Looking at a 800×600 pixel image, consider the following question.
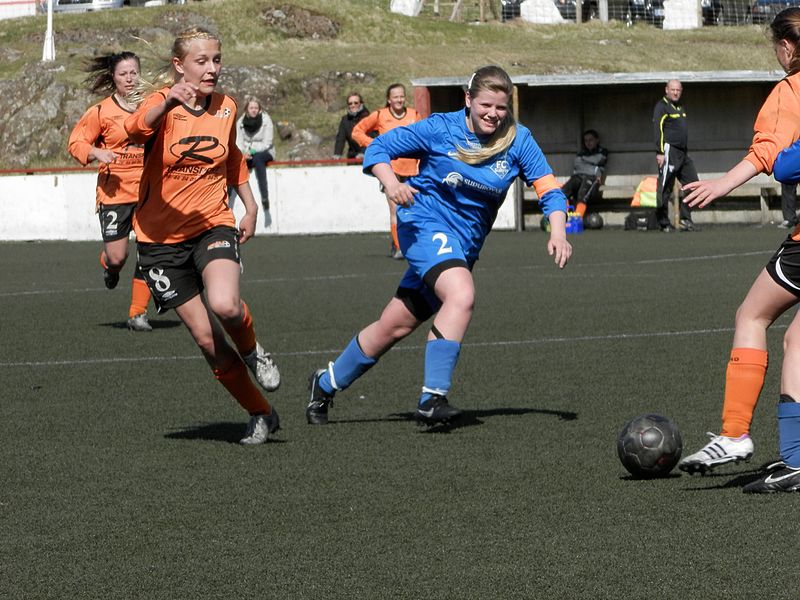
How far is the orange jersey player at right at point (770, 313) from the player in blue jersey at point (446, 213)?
147 centimetres

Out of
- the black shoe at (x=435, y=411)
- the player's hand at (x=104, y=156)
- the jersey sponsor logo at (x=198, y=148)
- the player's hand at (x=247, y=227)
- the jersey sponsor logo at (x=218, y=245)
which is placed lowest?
the black shoe at (x=435, y=411)

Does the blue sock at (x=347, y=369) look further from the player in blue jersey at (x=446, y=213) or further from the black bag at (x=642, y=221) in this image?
the black bag at (x=642, y=221)

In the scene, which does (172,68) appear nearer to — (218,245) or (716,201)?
(218,245)

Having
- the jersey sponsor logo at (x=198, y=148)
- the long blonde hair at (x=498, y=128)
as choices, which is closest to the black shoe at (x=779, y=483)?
the long blonde hair at (x=498, y=128)

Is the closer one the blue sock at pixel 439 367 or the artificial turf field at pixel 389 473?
the artificial turf field at pixel 389 473

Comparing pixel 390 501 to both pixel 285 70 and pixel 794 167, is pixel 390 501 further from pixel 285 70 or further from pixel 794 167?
pixel 285 70

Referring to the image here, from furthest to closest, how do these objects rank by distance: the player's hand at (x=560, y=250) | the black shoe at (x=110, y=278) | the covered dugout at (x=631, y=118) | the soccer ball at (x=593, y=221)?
the covered dugout at (x=631, y=118), the soccer ball at (x=593, y=221), the black shoe at (x=110, y=278), the player's hand at (x=560, y=250)

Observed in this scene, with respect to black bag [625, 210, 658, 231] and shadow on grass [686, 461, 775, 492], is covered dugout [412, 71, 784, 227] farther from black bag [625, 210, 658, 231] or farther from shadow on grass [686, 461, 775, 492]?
shadow on grass [686, 461, 775, 492]

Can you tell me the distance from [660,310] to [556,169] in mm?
14609

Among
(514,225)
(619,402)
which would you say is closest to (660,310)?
(619,402)

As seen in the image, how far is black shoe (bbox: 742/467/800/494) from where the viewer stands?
5.63 m

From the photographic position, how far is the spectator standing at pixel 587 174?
25.2 m

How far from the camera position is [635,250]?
64.3 feet

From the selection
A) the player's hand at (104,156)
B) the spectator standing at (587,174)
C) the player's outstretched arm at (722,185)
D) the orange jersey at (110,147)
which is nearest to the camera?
the player's outstretched arm at (722,185)
